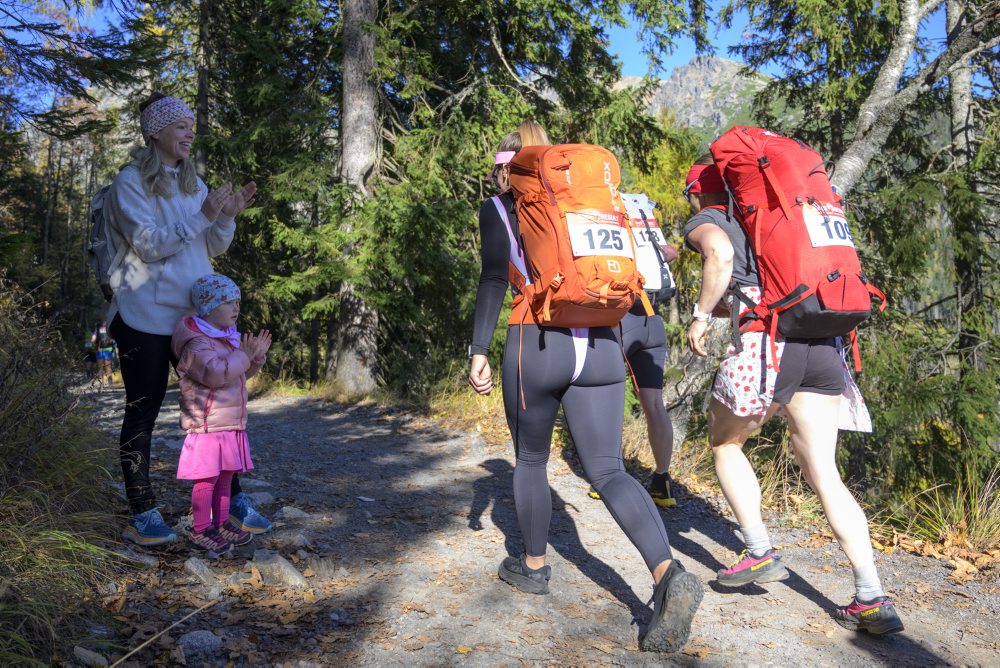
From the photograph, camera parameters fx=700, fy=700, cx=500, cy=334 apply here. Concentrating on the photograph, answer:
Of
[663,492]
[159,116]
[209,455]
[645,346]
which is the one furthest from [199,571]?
[663,492]

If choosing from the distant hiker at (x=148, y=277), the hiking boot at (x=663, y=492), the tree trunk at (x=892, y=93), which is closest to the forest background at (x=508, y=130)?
the tree trunk at (x=892, y=93)

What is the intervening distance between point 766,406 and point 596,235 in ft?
3.48

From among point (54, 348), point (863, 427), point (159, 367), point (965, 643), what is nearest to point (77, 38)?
point (54, 348)

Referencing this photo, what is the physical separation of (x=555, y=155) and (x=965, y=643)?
8.80 feet

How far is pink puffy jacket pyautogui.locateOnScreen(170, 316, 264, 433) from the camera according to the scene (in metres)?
3.31

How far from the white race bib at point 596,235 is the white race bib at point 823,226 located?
28.9 inches

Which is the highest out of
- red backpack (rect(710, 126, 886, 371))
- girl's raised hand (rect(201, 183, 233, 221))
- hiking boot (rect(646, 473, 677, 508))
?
girl's raised hand (rect(201, 183, 233, 221))

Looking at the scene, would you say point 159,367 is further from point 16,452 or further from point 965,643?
point 965,643

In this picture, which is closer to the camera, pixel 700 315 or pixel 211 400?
pixel 700 315

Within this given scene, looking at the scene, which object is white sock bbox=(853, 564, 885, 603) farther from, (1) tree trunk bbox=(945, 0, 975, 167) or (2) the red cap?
(1) tree trunk bbox=(945, 0, 975, 167)

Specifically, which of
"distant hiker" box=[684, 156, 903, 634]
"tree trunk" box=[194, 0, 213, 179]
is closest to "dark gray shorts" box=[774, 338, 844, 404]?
"distant hiker" box=[684, 156, 903, 634]

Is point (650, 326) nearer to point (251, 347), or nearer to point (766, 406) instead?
point (766, 406)

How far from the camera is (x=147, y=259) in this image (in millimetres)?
3357

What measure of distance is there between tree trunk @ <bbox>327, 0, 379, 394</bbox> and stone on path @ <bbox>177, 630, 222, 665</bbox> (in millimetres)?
8270
